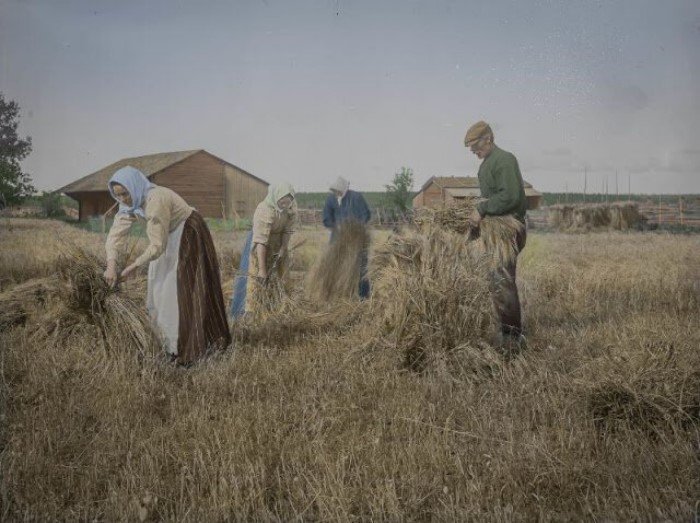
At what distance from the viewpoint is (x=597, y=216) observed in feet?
75.6

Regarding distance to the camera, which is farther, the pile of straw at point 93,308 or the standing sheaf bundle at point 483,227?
the standing sheaf bundle at point 483,227

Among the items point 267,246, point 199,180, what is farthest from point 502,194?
point 199,180

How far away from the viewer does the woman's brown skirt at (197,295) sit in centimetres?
488

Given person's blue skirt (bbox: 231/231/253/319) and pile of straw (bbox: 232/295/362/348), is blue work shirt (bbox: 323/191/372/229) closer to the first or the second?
person's blue skirt (bbox: 231/231/253/319)

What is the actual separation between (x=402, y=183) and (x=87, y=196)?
4247 mm

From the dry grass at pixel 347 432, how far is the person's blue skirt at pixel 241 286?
4.62 feet

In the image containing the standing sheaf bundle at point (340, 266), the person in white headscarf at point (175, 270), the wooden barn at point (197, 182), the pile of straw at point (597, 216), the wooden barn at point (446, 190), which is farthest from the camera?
the pile of straw at point (597, 216)

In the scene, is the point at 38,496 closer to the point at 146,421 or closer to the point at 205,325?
the point at 146,421

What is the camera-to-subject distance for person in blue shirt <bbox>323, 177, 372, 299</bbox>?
739cm

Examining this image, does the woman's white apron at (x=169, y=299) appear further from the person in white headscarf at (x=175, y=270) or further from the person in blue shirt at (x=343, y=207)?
the person in blue shirt at (x=343, y=207)

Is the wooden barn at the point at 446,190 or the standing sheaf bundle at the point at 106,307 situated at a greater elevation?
the wooden barn at the point at 446,190

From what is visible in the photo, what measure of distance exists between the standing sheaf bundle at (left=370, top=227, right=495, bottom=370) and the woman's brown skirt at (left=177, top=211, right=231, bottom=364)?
1271 mm

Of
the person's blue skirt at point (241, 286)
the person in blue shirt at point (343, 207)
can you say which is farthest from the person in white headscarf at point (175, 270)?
the person in blue shirt at point (343, 207)

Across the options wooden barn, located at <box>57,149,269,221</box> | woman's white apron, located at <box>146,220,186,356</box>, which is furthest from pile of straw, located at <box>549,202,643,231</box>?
woman's white apron, located at <box>146,220,186,356</box>
